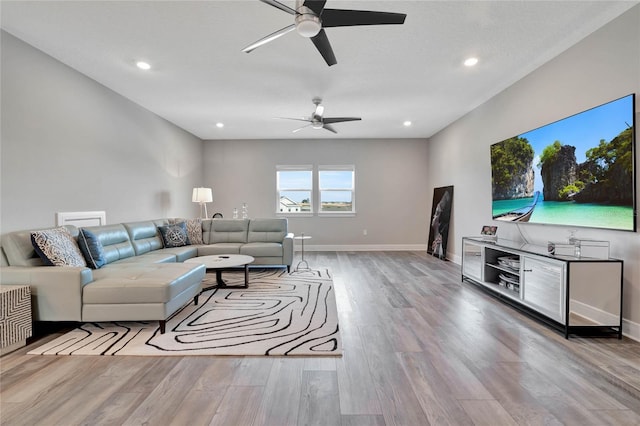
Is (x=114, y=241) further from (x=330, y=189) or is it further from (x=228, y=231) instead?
(x=330, y=189)

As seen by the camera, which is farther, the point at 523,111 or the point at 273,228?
the point at 273,228

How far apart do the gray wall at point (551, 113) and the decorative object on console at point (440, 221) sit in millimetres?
207

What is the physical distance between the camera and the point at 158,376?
1.98 meters

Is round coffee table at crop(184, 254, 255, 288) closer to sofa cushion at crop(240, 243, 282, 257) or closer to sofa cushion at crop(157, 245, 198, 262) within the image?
sofa cushion at crop(157, 245, 198, 262)

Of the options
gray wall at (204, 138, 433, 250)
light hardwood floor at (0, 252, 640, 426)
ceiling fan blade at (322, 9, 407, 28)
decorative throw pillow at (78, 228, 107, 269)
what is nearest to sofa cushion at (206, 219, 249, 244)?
gray wall at (204, 138, 433, 250)

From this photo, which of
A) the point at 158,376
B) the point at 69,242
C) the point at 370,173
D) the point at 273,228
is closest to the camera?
the point at 158,376

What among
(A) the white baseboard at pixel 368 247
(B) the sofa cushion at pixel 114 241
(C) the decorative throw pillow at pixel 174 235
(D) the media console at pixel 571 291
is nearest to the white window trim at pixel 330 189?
(A) the white baseboard at pixel 368 247

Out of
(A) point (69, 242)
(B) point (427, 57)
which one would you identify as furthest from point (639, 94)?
(A) point (69, 242)

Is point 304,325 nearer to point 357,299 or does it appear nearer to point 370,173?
point 357,299

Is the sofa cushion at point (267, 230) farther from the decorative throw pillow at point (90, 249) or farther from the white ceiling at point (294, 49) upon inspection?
the decorative throw pillow at point (90, 249)

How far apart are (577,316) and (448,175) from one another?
13.3 feet

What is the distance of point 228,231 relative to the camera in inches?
215

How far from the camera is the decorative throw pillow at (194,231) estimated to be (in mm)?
5223

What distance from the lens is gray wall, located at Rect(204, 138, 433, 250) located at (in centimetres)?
738
